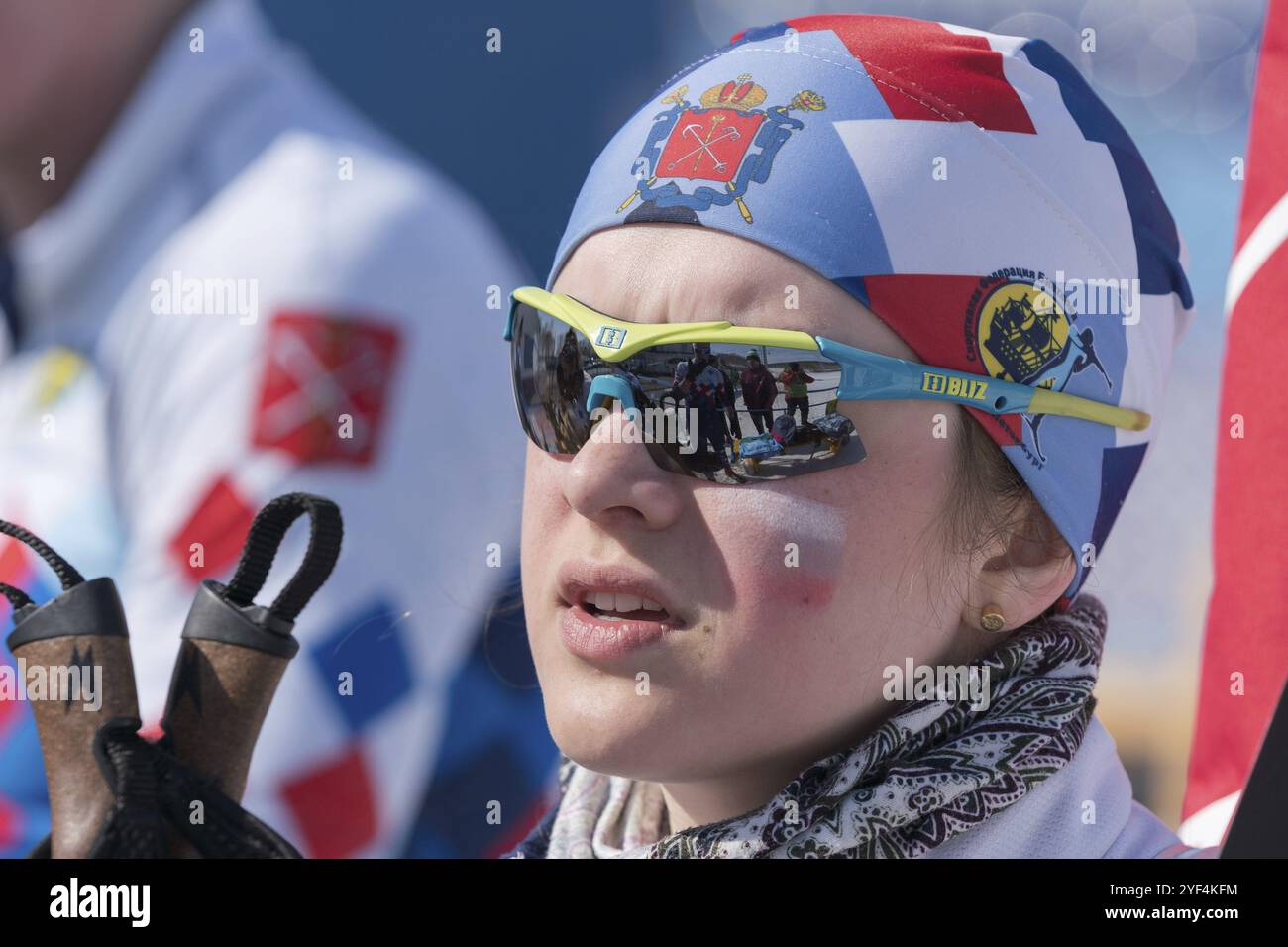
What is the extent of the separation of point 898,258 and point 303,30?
187cm

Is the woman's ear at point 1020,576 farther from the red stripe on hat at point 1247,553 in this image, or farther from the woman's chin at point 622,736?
the red stripe on hat at point 1247,553

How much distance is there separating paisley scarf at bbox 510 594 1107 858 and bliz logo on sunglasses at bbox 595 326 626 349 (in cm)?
47

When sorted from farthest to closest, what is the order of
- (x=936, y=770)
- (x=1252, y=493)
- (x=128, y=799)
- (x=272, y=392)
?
(x=272, y=392)
(x=1252, y=493)
(x=936, y=770)
(x=128, y=799)

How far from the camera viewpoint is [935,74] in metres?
1.34

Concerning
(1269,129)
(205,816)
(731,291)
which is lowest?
(205,816)

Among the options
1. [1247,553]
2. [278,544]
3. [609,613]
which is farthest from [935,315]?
[1247,553]

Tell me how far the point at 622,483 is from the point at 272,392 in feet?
4.69

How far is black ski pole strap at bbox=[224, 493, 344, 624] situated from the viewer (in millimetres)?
1243

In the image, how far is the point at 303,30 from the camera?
106 inches

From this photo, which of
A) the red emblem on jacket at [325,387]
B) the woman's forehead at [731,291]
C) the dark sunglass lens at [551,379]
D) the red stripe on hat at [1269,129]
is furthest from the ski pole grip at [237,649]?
the red stripe on hat at [1269,129]

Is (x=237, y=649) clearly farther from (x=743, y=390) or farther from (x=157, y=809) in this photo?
(x=743, y=390)

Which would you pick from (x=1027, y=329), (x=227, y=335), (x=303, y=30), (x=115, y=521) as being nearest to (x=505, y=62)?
(x=303, y=30)
